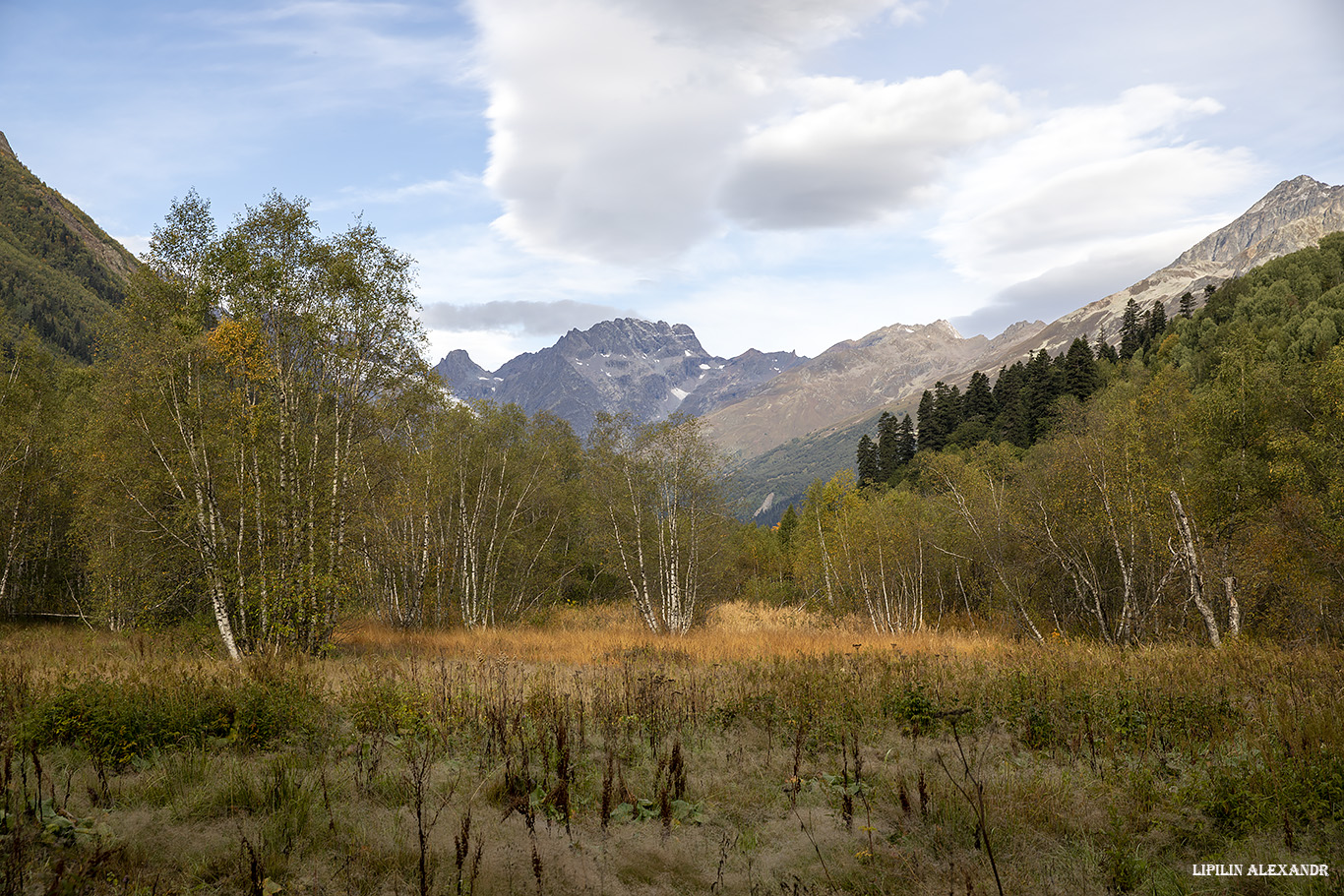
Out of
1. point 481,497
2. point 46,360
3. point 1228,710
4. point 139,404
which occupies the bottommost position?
point 1228,710

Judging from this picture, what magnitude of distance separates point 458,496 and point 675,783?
2419cm

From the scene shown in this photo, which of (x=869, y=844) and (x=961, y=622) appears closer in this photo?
(x=869, y=844)

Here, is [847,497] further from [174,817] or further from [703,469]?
[174,817]

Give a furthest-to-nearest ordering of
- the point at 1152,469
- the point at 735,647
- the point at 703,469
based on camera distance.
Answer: the point at 703,469
the point at 1152,469
the point at 735,647

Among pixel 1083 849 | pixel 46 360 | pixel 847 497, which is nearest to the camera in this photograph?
pixel 1083 849

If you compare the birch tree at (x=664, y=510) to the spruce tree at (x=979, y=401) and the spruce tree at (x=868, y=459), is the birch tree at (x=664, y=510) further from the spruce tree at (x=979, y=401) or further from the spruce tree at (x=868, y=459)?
the spruce tree at (x=979, y=401)

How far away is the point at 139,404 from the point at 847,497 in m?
42.7

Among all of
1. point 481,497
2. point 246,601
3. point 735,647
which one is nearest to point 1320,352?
point 735,647

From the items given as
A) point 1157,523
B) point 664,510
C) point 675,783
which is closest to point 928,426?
point 1157,523

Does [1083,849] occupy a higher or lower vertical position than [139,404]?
lower

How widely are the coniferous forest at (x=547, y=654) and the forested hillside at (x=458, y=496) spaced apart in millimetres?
140

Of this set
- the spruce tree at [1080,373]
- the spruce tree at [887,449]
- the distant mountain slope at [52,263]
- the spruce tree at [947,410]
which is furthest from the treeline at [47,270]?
the spruce tree at [1080,373]

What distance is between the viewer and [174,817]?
17.4 ft

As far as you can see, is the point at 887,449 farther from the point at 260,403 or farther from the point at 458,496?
the point at 260,403
